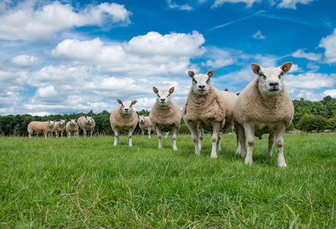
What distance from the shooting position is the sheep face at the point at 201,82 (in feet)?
22.3

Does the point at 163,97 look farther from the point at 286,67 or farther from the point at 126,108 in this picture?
the point at 286,67

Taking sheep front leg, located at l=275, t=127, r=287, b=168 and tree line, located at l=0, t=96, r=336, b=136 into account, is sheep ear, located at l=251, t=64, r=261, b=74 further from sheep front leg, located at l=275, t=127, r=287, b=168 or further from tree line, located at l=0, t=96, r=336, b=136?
tree line, located at l=0, t=96, r=336, b=136

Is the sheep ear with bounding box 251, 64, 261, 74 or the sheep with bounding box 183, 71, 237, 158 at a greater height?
the sheep ear with bounding box 251, 64, 261, 74

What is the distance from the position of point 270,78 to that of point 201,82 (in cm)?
194

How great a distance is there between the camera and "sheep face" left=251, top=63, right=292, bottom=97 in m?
5.24

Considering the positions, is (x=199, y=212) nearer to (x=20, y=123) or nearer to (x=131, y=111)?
(x=131, y=111)

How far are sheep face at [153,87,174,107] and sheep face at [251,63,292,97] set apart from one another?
436 cm

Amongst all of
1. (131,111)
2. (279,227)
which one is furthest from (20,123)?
(279,227)

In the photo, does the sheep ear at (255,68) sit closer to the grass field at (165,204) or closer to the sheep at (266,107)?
the sheep at (266,107)

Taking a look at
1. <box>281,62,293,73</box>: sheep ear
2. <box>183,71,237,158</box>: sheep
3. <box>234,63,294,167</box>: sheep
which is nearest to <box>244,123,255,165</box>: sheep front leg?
<box>234,63,294,167</box>: sheep

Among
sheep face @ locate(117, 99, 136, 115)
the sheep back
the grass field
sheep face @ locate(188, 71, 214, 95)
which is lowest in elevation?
the grass field

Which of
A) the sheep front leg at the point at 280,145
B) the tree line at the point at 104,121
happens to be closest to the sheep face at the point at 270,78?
the sheep front leg at the point at 280,145

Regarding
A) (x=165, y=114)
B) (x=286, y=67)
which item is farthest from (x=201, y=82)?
(x=165, y=114)

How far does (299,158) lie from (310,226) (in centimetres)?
466
